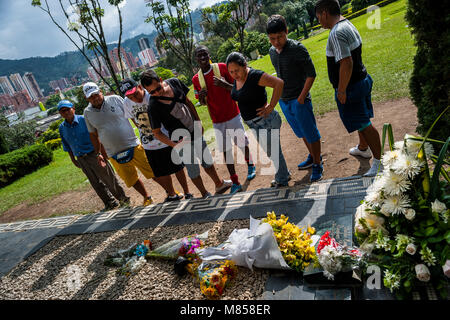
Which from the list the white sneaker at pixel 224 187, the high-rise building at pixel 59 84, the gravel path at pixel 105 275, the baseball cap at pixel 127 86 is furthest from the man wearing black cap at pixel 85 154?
the high-rise building at pixel 59 84

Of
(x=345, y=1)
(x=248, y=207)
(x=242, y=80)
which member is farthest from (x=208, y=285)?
(x=345, y=1)

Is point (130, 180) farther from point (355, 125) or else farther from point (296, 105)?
point (355, 125)

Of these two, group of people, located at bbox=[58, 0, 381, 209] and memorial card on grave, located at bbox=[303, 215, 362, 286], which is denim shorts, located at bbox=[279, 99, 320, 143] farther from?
memorial card on grave, located at bbox=[303, 215, 362, 286]

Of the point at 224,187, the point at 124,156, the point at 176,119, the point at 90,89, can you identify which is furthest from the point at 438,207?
the point at 90,89

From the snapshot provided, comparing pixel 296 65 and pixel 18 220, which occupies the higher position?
pixel 296 65

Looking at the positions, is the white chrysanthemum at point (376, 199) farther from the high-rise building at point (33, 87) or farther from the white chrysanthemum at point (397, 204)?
the high-rise building at point (33, 87)

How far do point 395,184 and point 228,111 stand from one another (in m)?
2.53

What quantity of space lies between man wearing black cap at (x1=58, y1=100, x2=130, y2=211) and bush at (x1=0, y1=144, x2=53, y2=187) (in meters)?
8.51

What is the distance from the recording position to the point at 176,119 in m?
3.86

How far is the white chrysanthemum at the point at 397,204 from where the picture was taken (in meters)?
1.90

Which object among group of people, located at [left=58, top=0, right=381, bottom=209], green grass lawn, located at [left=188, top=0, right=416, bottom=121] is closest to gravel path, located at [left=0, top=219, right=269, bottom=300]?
group of people, located at [left=58, top=0, right=381, bottom=209]

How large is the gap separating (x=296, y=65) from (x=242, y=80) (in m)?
0.72

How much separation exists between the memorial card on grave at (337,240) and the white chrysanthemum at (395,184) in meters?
0.68

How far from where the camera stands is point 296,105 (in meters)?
3.76
